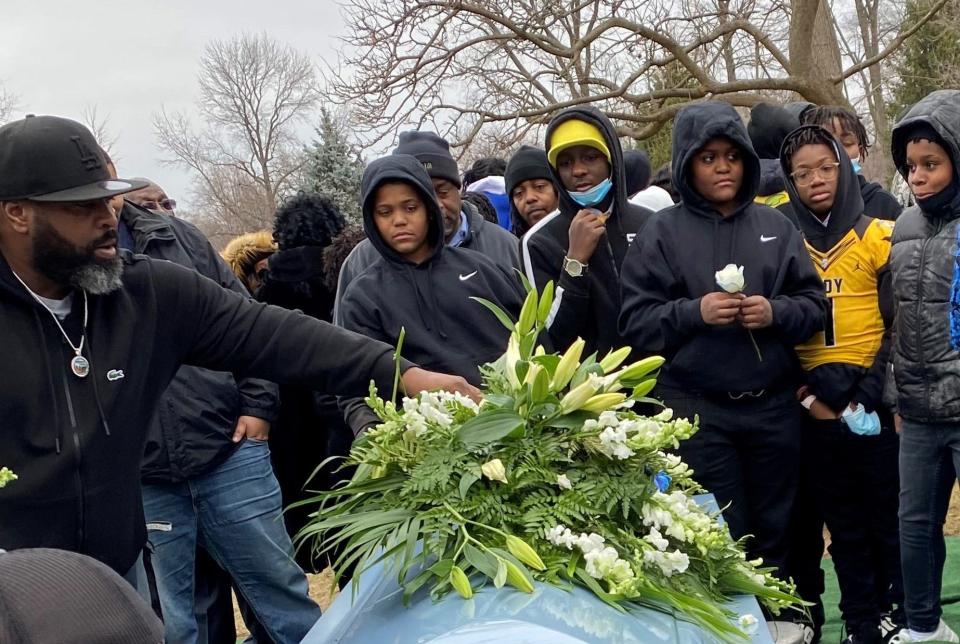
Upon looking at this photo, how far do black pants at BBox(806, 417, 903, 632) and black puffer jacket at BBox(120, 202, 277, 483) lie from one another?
237 centimetres

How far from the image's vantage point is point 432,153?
15.2 feet

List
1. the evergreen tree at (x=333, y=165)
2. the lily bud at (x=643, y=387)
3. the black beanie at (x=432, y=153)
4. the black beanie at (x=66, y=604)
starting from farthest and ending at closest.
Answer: the evergreen tree at (x=333, y=165)
the black beanie at (x=432, y=153)
the lily bud at (x=643, y=387)
the black beanie at (x=66, y=604)

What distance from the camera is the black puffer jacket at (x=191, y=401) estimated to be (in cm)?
375

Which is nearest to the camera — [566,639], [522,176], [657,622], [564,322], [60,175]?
[566,639]

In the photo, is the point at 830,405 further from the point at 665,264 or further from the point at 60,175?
the point at 60,175

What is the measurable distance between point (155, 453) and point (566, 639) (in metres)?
2.52

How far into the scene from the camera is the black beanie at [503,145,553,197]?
530 cm

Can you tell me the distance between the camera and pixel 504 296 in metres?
3.75

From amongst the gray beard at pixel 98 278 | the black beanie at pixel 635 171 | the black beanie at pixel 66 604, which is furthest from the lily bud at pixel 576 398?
the black beanie at pixel 635 171

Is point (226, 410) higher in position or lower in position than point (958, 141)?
lower

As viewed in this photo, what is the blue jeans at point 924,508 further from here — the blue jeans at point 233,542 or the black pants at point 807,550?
the blue jeans at point 233,542

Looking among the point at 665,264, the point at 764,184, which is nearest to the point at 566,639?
the point at 665,264

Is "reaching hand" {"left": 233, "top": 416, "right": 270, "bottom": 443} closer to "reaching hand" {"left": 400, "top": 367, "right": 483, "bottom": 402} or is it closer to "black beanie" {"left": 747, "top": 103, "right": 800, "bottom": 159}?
"reaching hand" {"left": 400, "top": 367, "right": 483, "bottom": 402}

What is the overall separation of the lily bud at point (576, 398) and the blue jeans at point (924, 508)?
2208 mm
